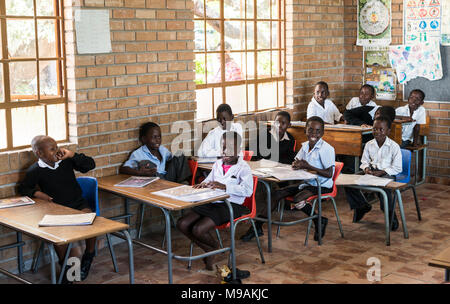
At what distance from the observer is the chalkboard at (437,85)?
24.6 ft

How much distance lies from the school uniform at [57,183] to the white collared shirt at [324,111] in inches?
135

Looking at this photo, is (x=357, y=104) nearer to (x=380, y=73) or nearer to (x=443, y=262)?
(x=380, y=73)

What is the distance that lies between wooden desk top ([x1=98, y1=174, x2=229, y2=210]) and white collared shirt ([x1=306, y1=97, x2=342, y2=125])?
114 inches

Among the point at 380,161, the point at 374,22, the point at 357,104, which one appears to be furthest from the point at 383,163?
the point at 374,22

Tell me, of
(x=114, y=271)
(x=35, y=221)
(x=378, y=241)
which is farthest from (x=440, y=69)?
(x=35, y=221)

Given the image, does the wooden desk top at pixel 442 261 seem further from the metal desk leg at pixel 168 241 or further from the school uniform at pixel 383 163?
the school uniform at pixel 383 163

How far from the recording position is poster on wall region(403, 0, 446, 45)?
24.5 ft

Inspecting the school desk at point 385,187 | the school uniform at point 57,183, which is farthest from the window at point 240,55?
the school uniform at point 57,183

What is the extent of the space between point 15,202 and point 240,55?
133 inches

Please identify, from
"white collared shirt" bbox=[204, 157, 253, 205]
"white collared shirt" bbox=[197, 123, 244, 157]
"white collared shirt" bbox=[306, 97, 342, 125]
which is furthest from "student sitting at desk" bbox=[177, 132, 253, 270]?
"white collared shirt" bbox=[306, 97, 342, 125]

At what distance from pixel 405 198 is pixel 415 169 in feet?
1.44

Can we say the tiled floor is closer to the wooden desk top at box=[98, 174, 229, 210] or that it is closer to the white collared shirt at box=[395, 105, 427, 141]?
the wooden desk top at box=[98, 174, 229, 210]

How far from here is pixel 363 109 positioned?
7.49 metres

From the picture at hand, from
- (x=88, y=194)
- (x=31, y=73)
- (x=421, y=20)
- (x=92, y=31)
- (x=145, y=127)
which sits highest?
(x=421, y=20)
